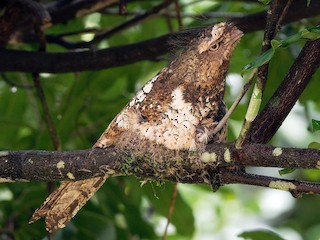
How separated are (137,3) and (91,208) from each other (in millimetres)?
820

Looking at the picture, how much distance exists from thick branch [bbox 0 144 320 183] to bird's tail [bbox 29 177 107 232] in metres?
0.18

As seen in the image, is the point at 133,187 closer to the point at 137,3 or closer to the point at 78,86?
the point at 78,86

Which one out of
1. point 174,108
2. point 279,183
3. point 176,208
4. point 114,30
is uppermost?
point 114,30

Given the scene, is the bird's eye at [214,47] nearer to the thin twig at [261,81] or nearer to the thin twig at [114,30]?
the thin twig at [261,81]

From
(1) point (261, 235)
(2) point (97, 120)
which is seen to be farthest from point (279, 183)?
(2) point (97, 120)

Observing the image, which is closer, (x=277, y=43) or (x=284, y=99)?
(x=277, y=43)

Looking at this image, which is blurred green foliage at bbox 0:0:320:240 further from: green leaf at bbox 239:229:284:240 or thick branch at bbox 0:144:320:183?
thick branch at bbox 0:144:320:183

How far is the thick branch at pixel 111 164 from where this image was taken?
160cm

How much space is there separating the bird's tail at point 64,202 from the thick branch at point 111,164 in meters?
0.18

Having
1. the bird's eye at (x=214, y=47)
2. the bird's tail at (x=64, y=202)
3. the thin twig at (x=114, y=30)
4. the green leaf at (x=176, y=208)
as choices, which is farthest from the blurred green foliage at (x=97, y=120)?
the bird's tail at (x=64, y=202)

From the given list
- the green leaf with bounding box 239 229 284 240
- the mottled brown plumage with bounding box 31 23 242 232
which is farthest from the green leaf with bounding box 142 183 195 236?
the mottled brown plumage with bounding box 31 23 242 232

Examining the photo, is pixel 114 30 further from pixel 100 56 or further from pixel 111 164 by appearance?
pixel 111 164

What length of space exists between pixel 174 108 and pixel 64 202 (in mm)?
338

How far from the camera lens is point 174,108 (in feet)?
6.23
